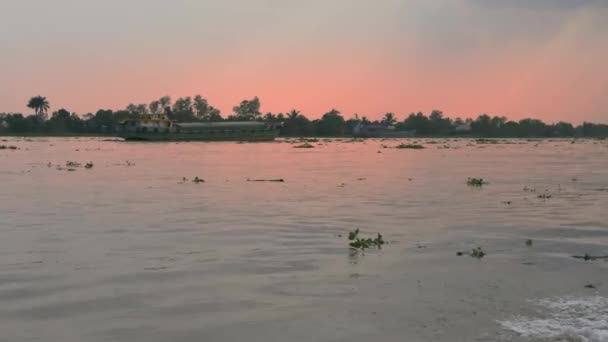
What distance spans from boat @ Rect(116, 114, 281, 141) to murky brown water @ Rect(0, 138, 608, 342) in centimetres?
Answer: 8600

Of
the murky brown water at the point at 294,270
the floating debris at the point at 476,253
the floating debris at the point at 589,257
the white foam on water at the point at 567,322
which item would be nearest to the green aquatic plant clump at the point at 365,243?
the murky brown water at the point at 294,270

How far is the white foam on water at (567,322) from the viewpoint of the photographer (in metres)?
5.34

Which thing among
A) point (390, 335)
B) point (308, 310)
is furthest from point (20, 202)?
point (390, 335)

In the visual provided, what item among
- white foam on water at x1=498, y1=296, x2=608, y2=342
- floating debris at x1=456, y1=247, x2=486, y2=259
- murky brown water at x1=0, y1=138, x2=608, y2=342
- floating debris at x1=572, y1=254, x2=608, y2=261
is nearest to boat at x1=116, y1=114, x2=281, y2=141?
murky brown water at x1=0, y1=138, x2=608, y2=342

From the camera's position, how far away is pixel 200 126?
10556 cm

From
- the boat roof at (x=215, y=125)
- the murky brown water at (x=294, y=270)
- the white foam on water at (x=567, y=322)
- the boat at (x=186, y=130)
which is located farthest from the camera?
the boat roof at (x=215, y=125)

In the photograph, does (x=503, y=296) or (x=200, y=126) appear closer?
(x=503, y=296)

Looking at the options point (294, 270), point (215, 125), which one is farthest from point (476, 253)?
point (215, 125)

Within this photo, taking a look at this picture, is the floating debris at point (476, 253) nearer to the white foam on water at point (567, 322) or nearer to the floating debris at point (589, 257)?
the floating debris at point (589, 257)

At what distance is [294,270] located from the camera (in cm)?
805

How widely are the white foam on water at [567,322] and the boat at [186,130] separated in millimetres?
97899

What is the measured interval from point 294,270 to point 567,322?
3695 millimetres

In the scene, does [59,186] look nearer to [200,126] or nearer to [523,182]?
[523,182]

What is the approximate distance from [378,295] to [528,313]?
1.71 metres
